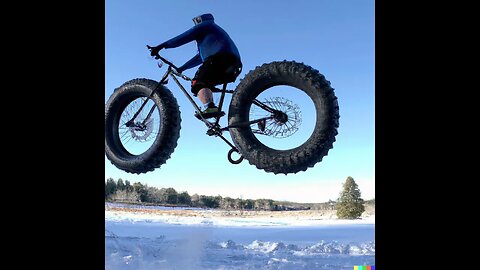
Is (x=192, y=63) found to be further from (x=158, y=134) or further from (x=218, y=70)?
(x=158, y=134)

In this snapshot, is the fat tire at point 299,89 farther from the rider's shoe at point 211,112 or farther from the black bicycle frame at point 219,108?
the rider's shoe at point 211,112

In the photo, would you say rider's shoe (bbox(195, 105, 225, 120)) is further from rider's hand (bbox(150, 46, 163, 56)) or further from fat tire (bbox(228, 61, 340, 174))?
→ rider's hand (bbox(150, 46, 163, 56))

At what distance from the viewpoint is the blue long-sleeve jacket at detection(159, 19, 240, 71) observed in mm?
2963

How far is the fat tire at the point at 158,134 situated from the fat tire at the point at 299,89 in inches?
24.7

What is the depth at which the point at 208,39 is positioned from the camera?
2994 millimetres

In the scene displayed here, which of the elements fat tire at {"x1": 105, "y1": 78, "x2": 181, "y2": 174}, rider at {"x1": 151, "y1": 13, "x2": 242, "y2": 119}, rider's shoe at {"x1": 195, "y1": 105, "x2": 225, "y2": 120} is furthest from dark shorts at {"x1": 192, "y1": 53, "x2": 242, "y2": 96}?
fat tire at {"x1": 105, "y1": 78, "x2": 181, "y2": 174}

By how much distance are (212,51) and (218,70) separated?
165 mm

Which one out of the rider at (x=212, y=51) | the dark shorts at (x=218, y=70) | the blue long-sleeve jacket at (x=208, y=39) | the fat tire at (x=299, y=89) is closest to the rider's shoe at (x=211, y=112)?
the rider at (x=212, y=51)

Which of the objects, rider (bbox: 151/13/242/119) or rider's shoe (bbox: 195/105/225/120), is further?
rider's shoe (bbox: 195/105/225/120)

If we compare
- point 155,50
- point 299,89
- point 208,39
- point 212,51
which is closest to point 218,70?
point 212,51

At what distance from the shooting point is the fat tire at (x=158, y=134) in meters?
3.08

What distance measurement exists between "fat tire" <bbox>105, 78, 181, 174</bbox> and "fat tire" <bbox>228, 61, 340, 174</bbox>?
628 millimetres
